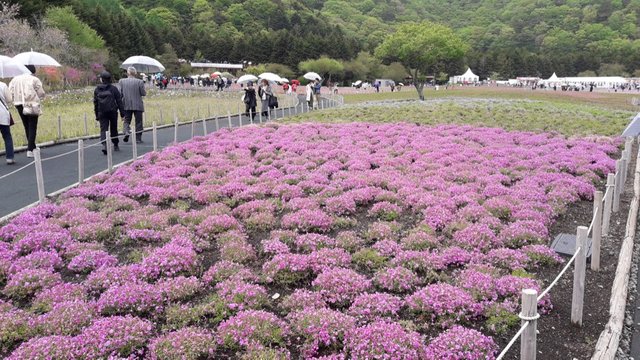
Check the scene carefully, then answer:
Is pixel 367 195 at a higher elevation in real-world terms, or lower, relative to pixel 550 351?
higher

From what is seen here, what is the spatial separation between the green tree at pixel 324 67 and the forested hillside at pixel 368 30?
591 cm

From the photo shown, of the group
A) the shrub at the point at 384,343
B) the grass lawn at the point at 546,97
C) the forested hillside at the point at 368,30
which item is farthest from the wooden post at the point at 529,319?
the forested hillside at the point at 368,30

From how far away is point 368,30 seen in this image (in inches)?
6201

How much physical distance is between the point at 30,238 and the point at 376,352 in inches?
258

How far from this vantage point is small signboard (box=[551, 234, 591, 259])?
862 cm

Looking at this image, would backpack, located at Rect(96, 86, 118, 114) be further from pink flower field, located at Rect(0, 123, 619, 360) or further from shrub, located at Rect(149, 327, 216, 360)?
shrub, located at Rect(149, 327, 216, 360)

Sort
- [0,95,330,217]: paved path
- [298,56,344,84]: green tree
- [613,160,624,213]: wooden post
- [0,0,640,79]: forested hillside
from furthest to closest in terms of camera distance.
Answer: [0,0,640,79]: forested hillside, [298,56,344,84]: green tree, [613,160,624,213]: wooden post, [0,95,330,217]: paved path

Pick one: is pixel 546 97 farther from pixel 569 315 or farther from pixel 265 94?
pixel 569 315

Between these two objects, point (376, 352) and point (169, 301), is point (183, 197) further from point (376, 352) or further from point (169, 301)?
point (376, 352)

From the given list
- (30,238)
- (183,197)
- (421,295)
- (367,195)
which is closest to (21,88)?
(183,197)

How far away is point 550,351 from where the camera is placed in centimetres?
600

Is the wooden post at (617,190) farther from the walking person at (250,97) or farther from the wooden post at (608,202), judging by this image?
the walking person at (250,97)

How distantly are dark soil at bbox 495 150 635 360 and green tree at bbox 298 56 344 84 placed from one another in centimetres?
9176

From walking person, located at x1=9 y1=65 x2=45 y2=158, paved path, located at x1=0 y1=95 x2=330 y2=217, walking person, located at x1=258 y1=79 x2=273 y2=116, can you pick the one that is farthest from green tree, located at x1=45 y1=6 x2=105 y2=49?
walking person, located at x1=9 y1=65 x2=45 y2=158
